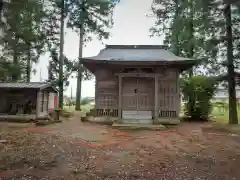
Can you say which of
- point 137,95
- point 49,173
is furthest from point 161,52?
point 49,173

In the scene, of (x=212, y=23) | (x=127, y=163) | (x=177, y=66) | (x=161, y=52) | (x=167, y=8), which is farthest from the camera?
(x=167, y=8)

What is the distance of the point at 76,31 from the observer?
24984 mm

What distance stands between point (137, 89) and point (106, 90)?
6.11 feet

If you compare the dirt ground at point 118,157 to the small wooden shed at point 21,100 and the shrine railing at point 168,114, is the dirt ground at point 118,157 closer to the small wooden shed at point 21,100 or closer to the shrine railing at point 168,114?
the shrine railing at point 168,114

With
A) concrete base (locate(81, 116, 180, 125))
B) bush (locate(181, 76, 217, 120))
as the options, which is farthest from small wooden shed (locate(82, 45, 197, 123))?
bush (locate(181, 76, 217, 120))

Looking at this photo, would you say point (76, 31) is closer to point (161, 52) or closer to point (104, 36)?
point (104, 36)

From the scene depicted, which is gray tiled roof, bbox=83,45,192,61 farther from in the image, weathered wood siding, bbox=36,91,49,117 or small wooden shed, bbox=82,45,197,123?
weathered wood siding, bbox=36,91,49,117

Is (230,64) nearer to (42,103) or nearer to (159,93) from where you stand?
(159,93)

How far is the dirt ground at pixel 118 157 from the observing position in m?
5.88

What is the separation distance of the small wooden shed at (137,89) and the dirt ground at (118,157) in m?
4.55

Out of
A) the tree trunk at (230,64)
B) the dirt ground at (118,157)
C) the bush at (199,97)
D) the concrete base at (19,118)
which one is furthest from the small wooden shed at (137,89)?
the concrete base at (19,118)

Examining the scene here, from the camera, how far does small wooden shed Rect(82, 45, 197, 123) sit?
1481 cm

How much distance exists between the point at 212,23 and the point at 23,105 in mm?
13067

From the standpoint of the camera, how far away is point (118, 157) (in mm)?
7238
